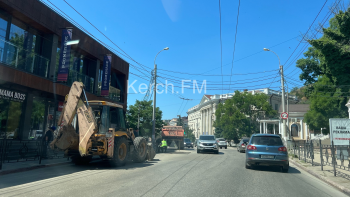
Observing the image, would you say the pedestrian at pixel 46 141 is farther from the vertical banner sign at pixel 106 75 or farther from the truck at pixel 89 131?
the vertical banner sign at pixel 106 75

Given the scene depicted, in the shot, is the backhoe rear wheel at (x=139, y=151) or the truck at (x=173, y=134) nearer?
the backhoe rear wheel at (x=139, y=151)

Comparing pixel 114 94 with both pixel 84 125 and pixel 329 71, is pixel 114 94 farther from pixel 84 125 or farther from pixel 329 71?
pixel 329 71

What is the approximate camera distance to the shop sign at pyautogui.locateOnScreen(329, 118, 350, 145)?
48.6 feet

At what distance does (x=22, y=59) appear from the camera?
519 inches

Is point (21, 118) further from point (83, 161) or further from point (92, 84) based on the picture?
point (92, 84)

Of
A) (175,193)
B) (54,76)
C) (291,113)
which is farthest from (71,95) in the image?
(291,113)

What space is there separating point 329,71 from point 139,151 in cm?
2481

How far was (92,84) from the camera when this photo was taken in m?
20.1

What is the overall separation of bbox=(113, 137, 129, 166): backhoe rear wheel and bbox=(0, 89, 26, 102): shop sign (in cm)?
589

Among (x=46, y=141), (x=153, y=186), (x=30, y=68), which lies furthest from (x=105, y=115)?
(x=30, y=68)

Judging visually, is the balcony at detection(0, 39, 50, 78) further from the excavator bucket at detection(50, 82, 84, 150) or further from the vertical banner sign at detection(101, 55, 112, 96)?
the vertical banner sign at detection(101, 55, 112, 96)

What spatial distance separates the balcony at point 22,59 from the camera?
1202cm

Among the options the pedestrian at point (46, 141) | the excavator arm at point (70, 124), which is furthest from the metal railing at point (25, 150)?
the excavator arm at point (70, 124)

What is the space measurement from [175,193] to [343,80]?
2535 cm
